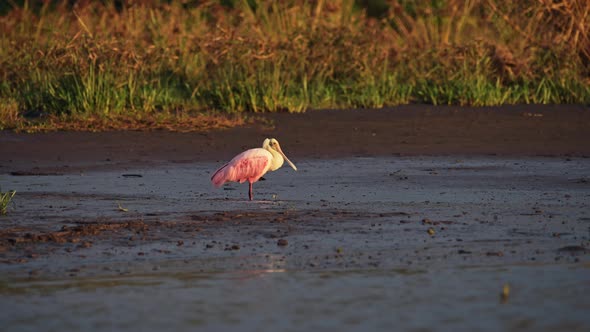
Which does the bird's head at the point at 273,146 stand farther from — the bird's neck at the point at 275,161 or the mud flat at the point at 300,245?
the mud flat at the point at 300,245

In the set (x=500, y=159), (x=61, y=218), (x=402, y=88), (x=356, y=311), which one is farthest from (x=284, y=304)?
(x=402, y=88)

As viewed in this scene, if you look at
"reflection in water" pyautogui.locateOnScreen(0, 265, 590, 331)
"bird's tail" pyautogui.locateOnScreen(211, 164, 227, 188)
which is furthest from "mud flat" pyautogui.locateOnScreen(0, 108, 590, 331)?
"bird's tail" pyautogui.locateOnScreen(211, 164, 227, 188)

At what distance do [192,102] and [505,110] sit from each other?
4.12 m

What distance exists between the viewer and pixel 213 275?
279 inches

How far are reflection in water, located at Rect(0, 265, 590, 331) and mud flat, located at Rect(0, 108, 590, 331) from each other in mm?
16

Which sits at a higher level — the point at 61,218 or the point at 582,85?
the point at 582,85

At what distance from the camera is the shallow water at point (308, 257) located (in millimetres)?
6270

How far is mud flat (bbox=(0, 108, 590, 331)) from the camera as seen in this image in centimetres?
632

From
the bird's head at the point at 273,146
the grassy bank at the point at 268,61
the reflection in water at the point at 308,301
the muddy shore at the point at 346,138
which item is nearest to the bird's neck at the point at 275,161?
the bird's head at the point at 273,146

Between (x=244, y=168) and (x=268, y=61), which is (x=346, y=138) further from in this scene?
(x=244, y=168)

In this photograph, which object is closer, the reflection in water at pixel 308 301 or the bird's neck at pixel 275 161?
the reflection in water at pixel 308 301

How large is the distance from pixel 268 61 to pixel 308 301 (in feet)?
33.2

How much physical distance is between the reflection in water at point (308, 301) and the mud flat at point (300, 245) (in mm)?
16

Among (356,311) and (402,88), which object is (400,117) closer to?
(402,88)
